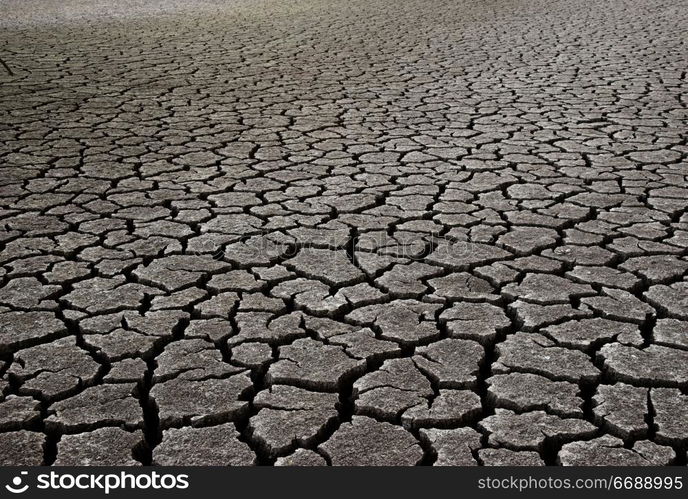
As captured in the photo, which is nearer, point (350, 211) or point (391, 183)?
point (350, 211)

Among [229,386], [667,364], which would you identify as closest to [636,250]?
[667,364]

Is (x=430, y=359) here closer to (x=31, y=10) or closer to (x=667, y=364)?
(x=667, y=364)

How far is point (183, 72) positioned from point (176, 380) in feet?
19.6

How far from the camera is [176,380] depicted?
8.16 feet

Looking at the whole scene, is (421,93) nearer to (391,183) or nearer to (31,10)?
(391,183)

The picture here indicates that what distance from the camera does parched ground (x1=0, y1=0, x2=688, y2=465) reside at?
7.41 ft

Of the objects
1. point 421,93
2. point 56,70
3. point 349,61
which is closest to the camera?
point 421,93

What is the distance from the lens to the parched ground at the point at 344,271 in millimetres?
2260

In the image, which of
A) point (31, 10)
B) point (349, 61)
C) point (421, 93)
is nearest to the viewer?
point (421, 93)

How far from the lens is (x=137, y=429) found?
225cm

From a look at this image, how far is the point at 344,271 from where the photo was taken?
330cm

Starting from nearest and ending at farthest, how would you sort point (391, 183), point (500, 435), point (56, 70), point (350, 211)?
1. point (500, 435)
2. point (350, 211)
3. point (391, 183)
4. point (56, 70)

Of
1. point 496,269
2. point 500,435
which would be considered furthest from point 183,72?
point 500,435

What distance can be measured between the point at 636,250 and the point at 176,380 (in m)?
2.11
